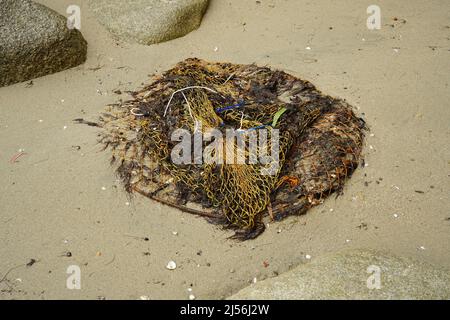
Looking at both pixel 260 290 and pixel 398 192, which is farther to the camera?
pixel 398 192

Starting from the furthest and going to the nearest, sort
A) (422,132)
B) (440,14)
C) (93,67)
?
(440,14) → (93,67) → (422,132)

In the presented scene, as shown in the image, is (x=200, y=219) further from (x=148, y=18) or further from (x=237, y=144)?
(x=148, y=18)

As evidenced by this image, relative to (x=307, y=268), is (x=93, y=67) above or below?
above

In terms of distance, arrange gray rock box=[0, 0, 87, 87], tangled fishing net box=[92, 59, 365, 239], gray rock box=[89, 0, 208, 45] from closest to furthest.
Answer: tangled fishing net box=[92, 59, 365, 239], gray rock box=[0, 0, 87, 87], gray rock box=[89, 0, 208, 45]

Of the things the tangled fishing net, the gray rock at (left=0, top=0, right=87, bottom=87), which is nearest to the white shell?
the tangled fishing net

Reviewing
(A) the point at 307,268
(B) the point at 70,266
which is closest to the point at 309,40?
(A) the point at 307,268

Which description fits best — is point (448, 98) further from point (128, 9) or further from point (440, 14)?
point (128, 9)

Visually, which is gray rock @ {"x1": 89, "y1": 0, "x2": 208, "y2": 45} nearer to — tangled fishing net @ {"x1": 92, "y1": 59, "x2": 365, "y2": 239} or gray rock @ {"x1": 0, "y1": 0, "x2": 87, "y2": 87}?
gray rock @ {"x1": 0, "y1": 0, "x2": 87, "y2": 87}

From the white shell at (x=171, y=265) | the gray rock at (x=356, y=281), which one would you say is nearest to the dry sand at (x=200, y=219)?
the white shell at (x=171, y=265)
